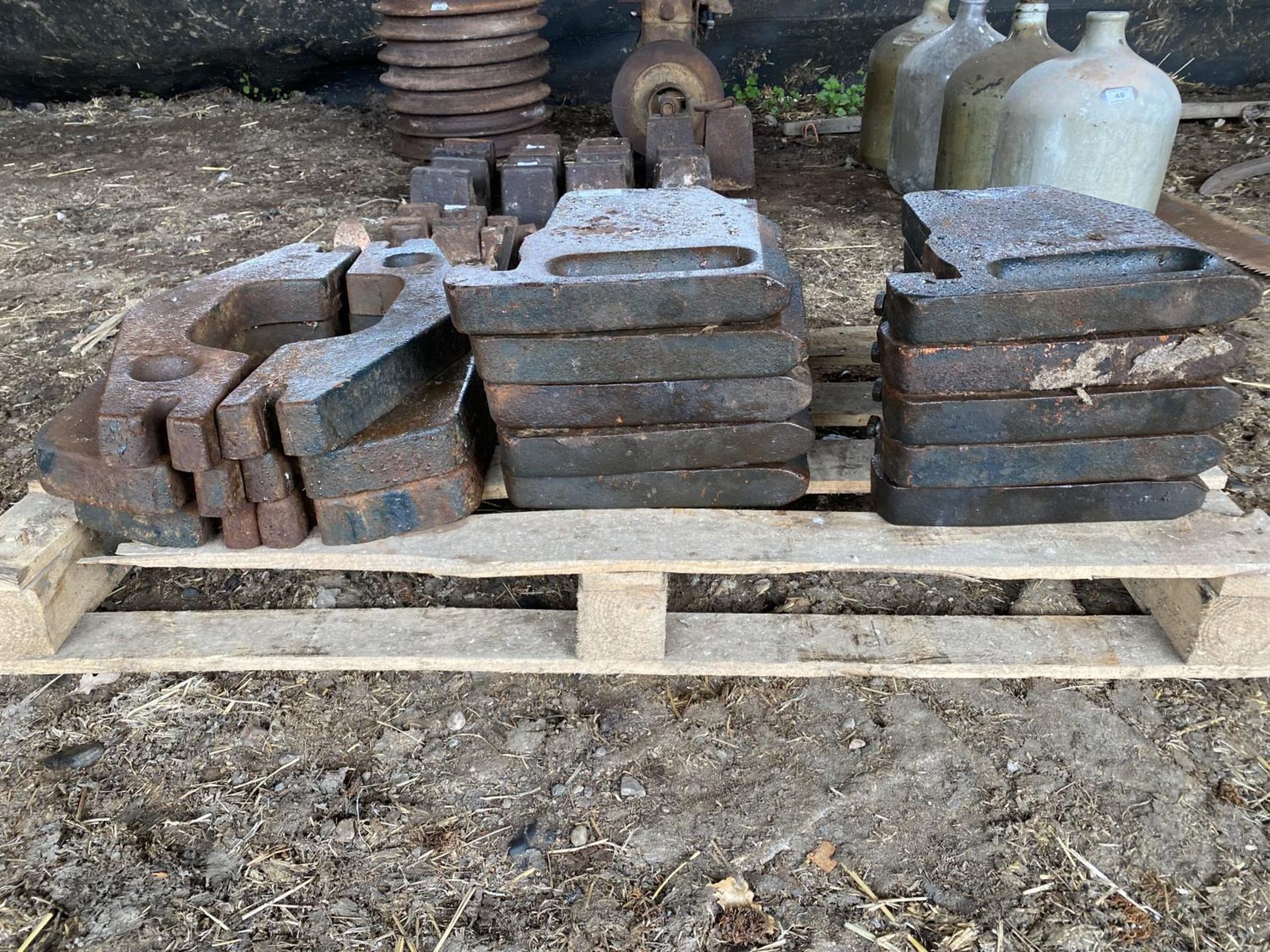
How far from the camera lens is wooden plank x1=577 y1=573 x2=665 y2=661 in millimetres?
1831

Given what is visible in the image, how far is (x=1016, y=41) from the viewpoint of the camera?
388cm

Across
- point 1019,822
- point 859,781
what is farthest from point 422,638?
point 1019,822

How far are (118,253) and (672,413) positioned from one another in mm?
3447

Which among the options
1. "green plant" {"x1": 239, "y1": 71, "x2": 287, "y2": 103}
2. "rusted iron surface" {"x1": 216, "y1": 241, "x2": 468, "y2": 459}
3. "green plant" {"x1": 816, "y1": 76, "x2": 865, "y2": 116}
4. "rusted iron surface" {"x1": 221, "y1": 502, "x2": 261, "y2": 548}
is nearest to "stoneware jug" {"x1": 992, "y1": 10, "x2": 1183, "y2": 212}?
"rusted iron surface" {"x1": 216, "y1": 241, "x2": 468, "y2": 459}

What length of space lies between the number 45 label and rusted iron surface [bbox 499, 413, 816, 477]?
2.09 metres

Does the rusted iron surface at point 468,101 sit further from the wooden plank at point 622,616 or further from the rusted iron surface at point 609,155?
the wooden plank at point 622,616

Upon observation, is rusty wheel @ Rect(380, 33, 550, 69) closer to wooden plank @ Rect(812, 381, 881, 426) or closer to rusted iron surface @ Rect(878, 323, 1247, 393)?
wooden plank @ Rect(812, 381, 881, 426)

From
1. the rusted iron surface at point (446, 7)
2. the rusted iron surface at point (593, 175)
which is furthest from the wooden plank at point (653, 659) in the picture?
the rusted iron surface at point (446, 7)

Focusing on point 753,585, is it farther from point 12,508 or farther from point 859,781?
point 12,508

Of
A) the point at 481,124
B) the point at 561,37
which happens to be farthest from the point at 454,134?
the point at 561,37

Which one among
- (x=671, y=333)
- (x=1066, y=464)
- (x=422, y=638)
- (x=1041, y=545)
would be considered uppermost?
(x=671, y=333)

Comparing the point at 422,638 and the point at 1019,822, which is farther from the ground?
the point at 422,638

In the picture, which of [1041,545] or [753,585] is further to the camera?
[753,585]

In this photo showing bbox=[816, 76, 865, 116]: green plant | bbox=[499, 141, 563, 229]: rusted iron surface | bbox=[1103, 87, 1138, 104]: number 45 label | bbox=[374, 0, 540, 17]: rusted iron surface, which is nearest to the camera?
bbox=[1103, 87, 1138, 104]: number 45 label
